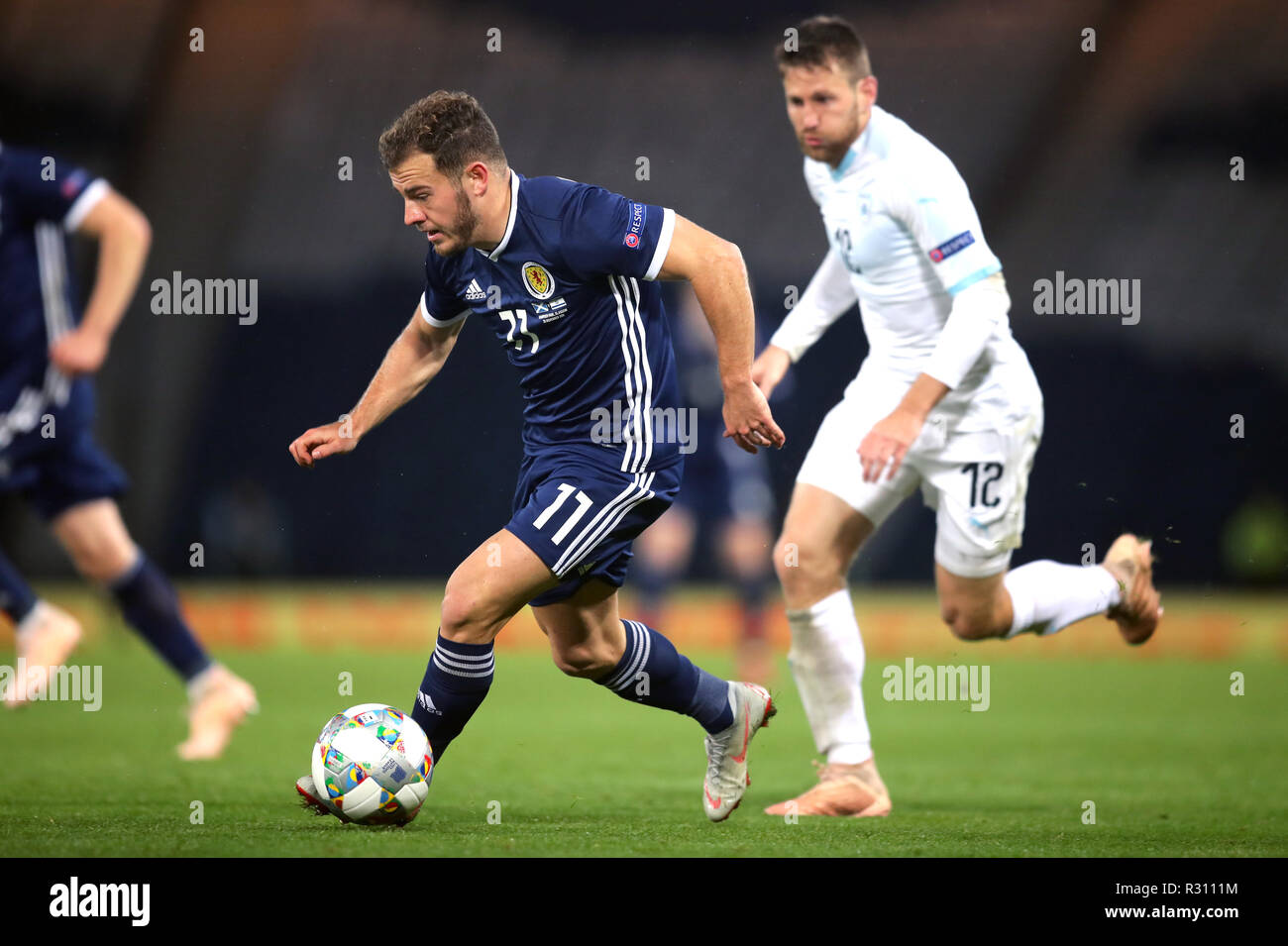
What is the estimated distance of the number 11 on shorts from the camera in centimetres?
422

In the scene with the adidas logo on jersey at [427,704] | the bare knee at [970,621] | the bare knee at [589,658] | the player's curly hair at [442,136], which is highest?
the player's curly hair at [442,136]

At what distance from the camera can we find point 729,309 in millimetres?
4281

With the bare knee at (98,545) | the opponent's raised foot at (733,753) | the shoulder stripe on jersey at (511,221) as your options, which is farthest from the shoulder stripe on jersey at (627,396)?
the bare knee at (98,545)

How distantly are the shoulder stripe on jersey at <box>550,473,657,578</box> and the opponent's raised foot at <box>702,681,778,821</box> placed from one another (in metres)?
0.84

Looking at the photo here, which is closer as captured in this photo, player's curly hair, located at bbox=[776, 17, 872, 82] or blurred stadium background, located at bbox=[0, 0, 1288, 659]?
player's curly hair, located at bbox=[776, 17, 872, 82]

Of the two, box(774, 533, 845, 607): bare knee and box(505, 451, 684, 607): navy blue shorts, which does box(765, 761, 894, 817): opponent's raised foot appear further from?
box(505, 451, 684, 607): navy blue shorts

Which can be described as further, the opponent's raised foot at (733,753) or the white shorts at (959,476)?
the white shorts at (959,476)

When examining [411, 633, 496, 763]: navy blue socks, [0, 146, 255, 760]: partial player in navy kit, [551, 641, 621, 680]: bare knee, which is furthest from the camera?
[0, 146, 255, 760]: partial player in navy kit

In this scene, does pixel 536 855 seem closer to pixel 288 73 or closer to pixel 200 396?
pixel 288 73

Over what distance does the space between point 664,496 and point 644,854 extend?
1.15 metres

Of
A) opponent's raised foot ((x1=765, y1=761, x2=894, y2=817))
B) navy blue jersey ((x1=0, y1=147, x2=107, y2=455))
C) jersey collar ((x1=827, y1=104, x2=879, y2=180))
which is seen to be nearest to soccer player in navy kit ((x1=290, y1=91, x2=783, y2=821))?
opponent's raised foot ((x1=765, y1=761, x2=894, y2=817))

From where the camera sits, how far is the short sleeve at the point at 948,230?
15.5ft

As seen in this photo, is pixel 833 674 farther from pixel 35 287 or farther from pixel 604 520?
pixel 35 287

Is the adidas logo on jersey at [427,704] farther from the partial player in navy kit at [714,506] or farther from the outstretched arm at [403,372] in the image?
the partial player in navy kit at [714,506]
